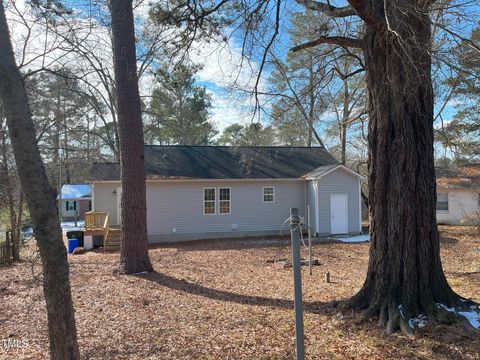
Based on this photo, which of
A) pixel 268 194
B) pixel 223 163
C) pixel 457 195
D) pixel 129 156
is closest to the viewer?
pixel 129 156

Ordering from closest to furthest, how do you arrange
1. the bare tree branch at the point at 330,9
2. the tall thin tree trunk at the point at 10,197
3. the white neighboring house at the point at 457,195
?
the bare tree branch at the point at 330,9
the tall thin tree trunk at the point at 10,197
the white neighboring house at the point at 457,195

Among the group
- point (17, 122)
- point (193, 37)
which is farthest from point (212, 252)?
point (17, 122)

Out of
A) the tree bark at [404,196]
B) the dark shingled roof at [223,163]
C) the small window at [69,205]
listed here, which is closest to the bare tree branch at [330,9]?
the tree bark at [404,196]

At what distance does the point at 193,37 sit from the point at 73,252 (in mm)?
11474

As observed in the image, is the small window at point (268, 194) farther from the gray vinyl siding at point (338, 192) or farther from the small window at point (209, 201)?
the small window at point (209, 201)

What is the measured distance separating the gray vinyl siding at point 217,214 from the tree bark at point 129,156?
822cm

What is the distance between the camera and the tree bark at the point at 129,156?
31.0 feet

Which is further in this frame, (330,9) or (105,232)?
(105,232)

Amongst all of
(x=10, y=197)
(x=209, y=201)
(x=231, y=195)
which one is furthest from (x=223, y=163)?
(x=10, y=197)

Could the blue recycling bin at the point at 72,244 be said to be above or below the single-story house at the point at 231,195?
below

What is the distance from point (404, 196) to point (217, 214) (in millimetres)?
13978

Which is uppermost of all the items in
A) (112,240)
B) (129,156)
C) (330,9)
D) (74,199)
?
(330,9)

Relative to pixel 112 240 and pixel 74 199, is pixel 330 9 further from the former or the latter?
pixel 74 199

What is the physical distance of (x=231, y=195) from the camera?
62.1 ft
